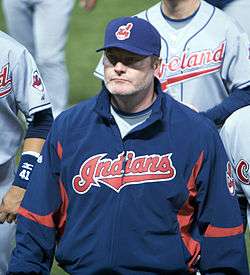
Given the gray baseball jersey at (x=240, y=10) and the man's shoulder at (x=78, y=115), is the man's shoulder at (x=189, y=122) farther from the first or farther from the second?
the gray baseball jersey at (x=240, y=10)

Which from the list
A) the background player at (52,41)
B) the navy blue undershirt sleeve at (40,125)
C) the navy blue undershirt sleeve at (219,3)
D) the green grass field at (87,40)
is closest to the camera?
the navy blue undershirt sleeve at (40,125)

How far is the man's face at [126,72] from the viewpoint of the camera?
495cm

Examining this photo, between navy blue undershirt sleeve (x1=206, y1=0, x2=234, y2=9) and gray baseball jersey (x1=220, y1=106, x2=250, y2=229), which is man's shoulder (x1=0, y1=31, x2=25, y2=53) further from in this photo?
navy blue undershirt sleeve (x1=206, y1=0, x2=234, y2=9)

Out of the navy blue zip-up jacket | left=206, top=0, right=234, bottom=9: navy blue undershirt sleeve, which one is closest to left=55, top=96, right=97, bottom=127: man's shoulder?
the navy blue zip-up jacket

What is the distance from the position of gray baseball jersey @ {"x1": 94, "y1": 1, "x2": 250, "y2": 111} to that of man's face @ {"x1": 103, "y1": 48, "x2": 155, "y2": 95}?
130cm

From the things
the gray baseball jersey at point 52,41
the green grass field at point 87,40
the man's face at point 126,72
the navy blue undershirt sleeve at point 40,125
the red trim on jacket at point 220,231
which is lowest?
the green grass field at point 87,40

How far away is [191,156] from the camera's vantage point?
16.4 feet

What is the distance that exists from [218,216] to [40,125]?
121 centimetres

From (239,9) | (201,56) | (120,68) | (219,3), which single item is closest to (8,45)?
(120,68)

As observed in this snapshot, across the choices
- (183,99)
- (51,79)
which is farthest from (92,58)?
(183,99)

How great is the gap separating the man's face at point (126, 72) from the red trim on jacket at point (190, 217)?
1.26 feet

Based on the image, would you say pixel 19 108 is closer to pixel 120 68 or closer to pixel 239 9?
pixel 120 68

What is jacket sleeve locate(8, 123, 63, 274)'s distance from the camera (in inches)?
200

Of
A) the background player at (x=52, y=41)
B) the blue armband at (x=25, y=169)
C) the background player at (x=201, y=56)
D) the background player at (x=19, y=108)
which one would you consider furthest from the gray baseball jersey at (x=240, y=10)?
the blue armband at (x=25, y=169)
